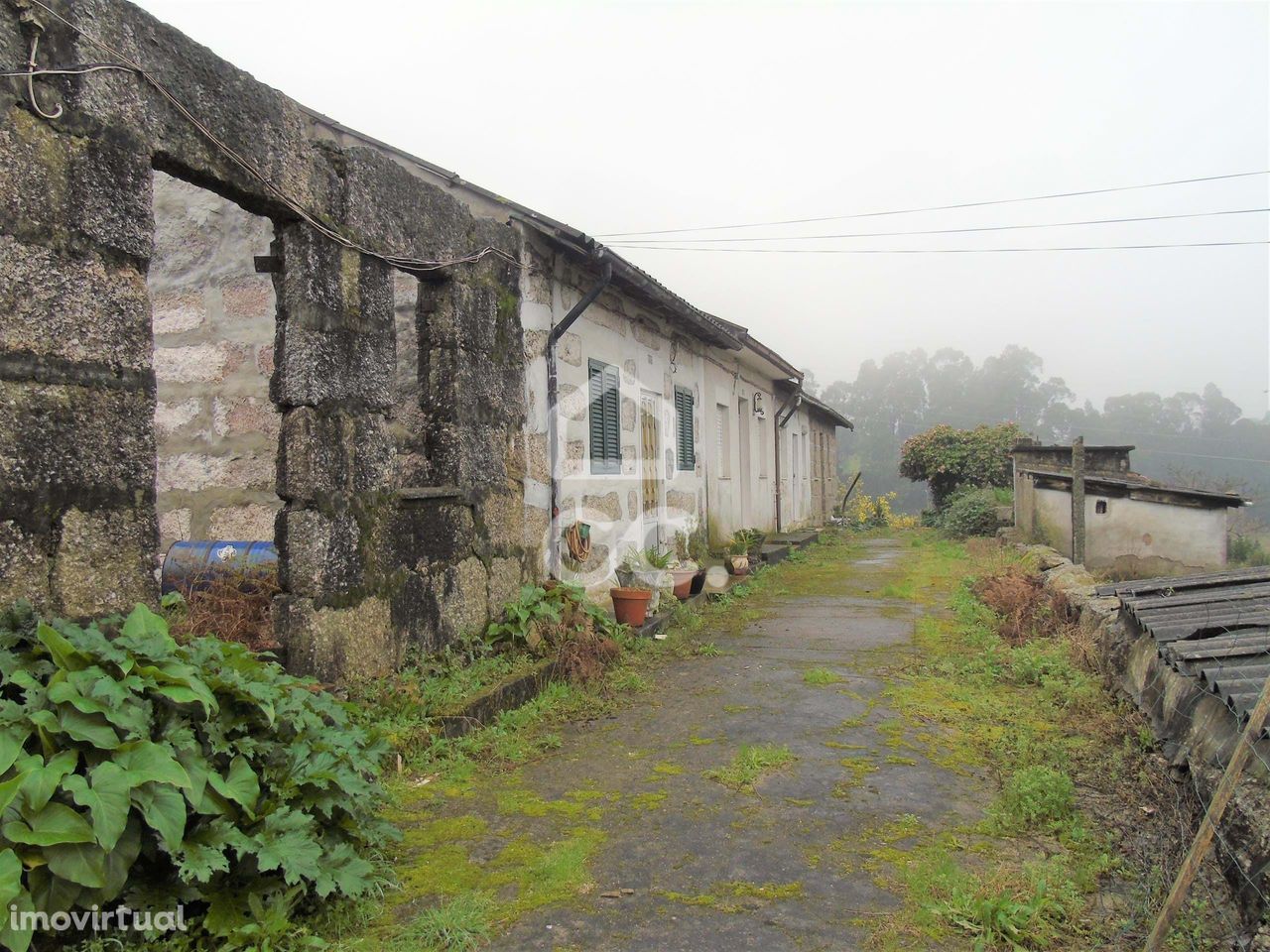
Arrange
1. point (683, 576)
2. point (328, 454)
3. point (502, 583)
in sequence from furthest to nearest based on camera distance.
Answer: point (683, 576)
point (502, 583)
point (328, 454)

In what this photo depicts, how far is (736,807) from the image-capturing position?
3.47 meters

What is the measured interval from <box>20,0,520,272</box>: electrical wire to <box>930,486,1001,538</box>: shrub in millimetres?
14832

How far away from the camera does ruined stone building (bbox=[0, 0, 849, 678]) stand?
275cm

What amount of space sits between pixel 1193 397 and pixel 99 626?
7450 cm

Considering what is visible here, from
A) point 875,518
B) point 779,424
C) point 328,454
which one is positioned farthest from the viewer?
point 875,518

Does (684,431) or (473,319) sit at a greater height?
(473,319)

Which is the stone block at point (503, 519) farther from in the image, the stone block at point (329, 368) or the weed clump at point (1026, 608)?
the weed clump at point (1026, 608)

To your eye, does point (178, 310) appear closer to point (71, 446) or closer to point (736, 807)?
point (71, 446)

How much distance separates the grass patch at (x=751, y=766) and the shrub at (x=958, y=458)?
19371 mm

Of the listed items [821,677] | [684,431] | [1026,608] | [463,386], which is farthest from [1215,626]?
[684,431]

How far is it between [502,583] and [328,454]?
1865 mm

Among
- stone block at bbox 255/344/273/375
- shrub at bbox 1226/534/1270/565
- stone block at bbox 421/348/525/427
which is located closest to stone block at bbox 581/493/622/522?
stone block at bbox 421/348/525/427

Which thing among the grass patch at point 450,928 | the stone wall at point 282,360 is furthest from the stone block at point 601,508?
the grass patch at point 450,928

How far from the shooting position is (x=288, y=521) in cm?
388
